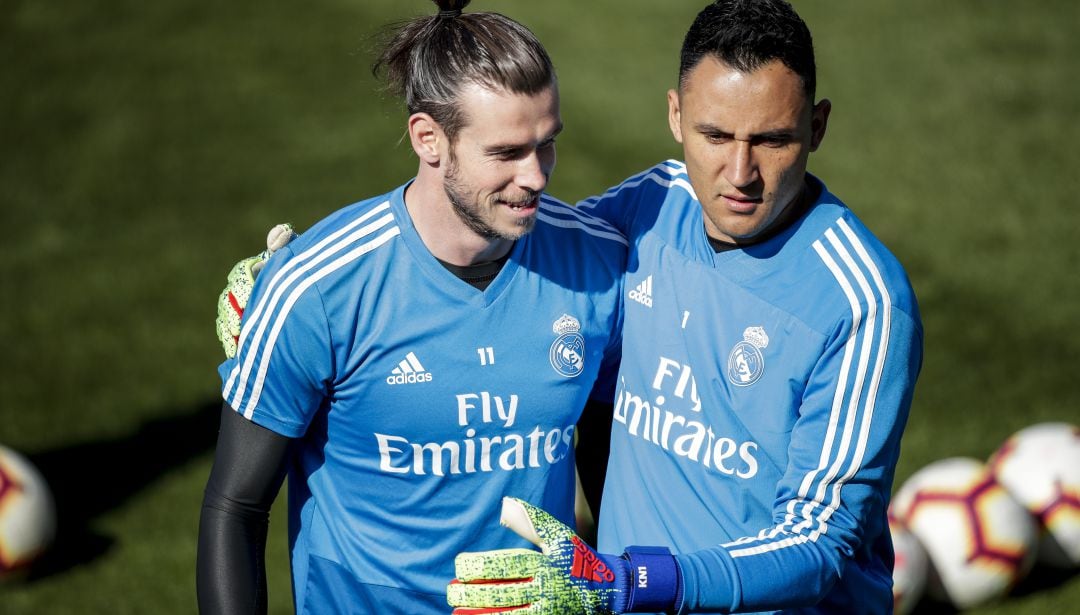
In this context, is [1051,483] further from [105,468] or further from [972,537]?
[105,468]

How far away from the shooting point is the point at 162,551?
752cm

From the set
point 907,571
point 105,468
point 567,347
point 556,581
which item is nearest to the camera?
point 556,581

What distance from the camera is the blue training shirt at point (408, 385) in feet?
12.7

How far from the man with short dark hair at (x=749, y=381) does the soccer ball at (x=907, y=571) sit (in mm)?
2318

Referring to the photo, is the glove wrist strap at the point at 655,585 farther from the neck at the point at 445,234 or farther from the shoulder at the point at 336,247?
the shoulder at the point at 336,247

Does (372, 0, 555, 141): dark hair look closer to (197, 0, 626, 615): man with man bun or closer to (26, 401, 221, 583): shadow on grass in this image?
(197, 0, 626, 615): man with man bun

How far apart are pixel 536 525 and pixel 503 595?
0.21 meters

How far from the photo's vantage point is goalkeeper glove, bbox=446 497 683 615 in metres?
3.44

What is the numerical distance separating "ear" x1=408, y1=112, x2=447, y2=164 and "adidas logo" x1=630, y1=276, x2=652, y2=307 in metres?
0.79

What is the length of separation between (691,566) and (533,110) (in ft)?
4.61

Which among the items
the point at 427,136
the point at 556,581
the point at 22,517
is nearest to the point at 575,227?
the point at 427,136

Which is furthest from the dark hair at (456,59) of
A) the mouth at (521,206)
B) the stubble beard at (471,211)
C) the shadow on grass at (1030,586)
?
the shadow on grass at (1030,586)

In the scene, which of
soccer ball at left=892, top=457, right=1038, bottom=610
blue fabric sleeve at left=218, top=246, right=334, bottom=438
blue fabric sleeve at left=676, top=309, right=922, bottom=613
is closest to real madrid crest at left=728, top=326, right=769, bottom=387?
blue fabric sleeve at left=676, top=309, right=922, bottom=613

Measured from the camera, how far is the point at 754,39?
370cm
